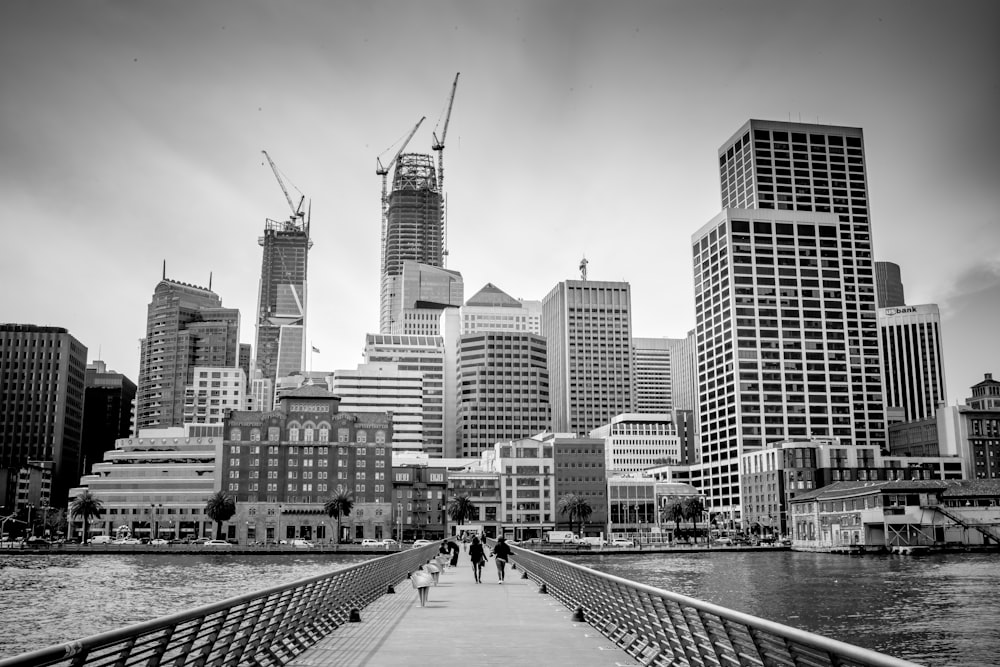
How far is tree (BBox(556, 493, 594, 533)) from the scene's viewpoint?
18512 centimetres

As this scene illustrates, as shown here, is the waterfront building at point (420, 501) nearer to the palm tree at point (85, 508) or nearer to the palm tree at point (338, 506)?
the palm tree at point (338, 506)

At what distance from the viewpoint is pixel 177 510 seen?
192 m

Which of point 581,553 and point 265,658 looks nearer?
point 265,658

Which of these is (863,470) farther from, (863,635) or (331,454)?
(863,635)

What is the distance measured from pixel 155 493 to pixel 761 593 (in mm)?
152405

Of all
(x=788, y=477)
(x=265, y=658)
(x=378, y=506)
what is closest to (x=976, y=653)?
(x=265, y=658)

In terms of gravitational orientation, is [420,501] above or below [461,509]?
above

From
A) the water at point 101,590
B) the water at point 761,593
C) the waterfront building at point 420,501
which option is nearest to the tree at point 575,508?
the waterfront building at point 420,501

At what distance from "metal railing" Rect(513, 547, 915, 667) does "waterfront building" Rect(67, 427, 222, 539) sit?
Answer: 587 ft

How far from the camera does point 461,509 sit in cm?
18200

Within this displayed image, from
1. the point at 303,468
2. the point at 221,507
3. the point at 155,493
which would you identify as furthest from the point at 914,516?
the point at 155,493

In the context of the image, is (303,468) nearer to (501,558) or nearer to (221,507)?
(221,507)

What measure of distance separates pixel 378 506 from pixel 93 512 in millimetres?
52220

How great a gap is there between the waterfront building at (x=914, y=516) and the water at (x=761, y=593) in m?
11.7
